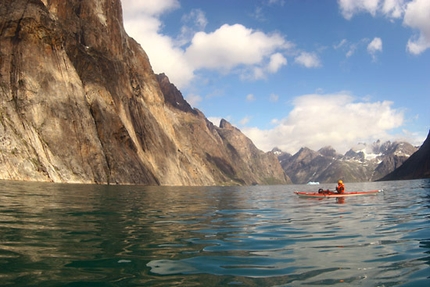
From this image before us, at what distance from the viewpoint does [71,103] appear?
77062mm

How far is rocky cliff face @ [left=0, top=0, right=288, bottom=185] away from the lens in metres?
63.2

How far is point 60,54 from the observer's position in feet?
265

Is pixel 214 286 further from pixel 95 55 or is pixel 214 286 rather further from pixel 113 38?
pixel 113 38

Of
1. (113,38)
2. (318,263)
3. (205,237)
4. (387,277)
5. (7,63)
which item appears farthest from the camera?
(113,38)

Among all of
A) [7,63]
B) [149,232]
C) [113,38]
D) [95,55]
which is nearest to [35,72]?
[7,63]

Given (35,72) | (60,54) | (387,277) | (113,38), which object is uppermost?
(113,38)

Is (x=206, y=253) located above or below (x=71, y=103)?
below

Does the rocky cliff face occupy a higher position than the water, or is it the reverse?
the rocky cliff face

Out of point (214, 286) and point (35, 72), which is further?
point (35, 72)

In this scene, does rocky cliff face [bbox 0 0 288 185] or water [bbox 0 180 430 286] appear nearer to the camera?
water [bbox 0 180 430 286]

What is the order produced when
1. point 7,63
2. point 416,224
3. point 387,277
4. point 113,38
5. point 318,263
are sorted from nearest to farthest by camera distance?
point 387,277, point 318,263, point 416,224, point 7,63, point 113,38

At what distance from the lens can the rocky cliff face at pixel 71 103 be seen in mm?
63219

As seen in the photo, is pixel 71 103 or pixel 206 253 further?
pixel 71 103

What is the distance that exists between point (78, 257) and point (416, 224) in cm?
1320
